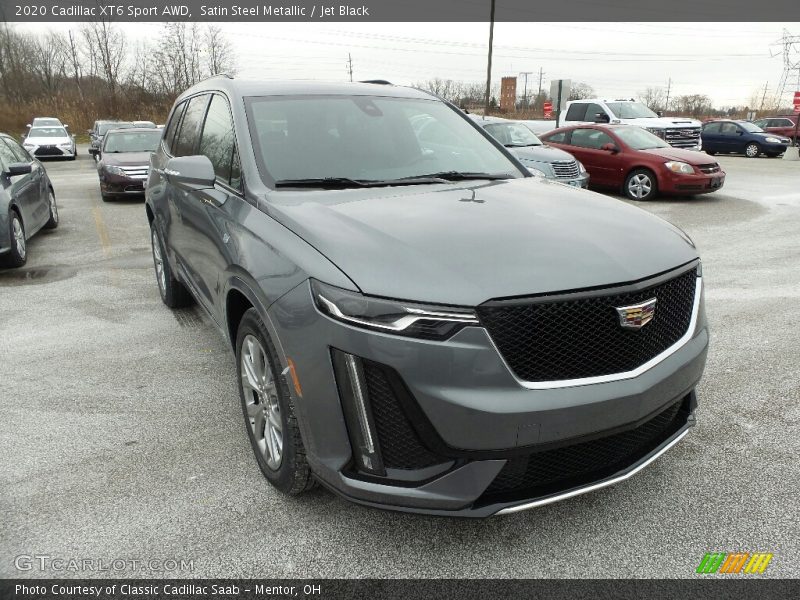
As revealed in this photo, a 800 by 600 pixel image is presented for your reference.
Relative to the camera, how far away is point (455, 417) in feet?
6.67

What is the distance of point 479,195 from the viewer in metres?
3.03

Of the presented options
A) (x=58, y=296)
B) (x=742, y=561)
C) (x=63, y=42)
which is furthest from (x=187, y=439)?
(x=63, y=42)

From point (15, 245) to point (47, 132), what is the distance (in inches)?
917

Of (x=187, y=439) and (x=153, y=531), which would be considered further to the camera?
(x=187, y=439)

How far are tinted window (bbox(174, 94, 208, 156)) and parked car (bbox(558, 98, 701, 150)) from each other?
49.8 feet

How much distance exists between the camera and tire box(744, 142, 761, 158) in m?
25.5

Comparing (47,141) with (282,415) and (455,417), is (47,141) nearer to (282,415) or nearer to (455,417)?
(282,415)

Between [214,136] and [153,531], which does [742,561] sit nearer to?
[153,531]

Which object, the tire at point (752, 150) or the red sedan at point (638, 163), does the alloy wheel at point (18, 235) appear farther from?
the tire at point (752, 150)

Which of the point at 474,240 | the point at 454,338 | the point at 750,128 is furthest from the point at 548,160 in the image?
the point at 750,128

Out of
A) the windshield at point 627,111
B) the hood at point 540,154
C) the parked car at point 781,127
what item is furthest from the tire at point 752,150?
the hood at point 540,154

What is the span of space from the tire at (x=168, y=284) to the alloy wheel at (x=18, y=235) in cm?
256

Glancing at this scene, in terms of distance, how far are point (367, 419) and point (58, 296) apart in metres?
5.22

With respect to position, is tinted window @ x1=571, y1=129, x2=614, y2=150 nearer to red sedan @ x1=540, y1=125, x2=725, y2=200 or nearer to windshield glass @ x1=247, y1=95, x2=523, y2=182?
red sedan @ x1=540, y1=125, x2=725, y2=200
